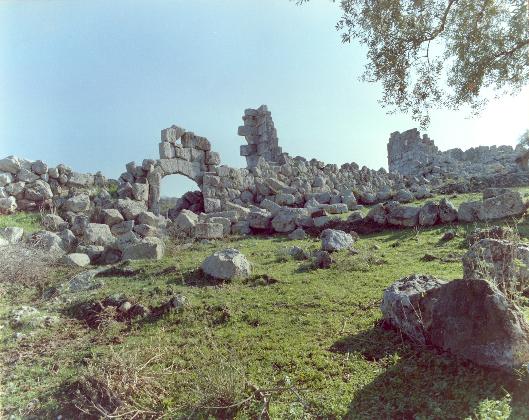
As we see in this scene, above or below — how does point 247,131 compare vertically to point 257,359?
above

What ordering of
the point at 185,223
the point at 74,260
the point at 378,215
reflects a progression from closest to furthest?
the point at 74,260 < the point at 378,215 < the point at 185,223

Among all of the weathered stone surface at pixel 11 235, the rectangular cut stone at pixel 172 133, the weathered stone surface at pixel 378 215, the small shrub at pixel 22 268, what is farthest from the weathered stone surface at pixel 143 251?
the rectangular cut stone at pixel 172 133

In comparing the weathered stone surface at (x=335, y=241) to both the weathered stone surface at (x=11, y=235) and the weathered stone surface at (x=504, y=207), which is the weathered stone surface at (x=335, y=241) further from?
the weathered stone surface at (x=11, y=235)

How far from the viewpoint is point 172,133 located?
17.9 m

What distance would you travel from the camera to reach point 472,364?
4.28 m

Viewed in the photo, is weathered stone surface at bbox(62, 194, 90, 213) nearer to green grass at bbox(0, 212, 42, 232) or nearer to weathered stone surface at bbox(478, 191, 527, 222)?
green grass at bbox(0, 212, 42, 232)

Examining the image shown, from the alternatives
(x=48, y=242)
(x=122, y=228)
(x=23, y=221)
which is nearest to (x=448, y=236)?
(x=122, y=228)

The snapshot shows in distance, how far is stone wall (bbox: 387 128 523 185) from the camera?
29986 mm

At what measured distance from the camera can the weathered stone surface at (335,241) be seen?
9906mm

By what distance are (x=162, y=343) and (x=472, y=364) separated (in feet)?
11.4

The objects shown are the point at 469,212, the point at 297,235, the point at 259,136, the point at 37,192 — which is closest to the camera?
the point at 469,212

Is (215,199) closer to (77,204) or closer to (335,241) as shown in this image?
(77,204)

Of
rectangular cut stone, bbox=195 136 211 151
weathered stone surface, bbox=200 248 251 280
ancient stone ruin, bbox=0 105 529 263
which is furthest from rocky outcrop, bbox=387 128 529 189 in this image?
weathered stone surface, bbox=200 248 251 280

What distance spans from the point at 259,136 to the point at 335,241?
1391cm
